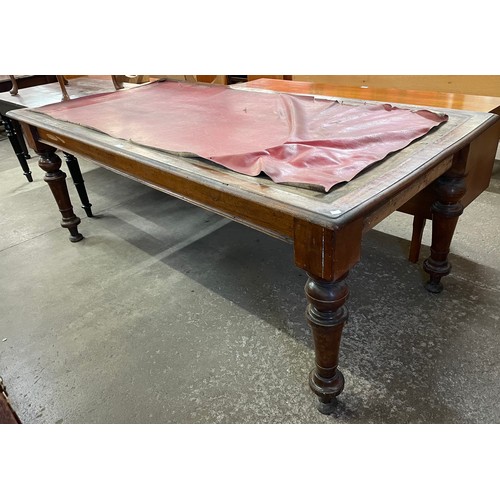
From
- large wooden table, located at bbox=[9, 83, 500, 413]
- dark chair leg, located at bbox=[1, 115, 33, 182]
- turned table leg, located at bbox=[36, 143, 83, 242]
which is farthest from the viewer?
dark chair leg, located at bbox=[1, 115, 33, 182]

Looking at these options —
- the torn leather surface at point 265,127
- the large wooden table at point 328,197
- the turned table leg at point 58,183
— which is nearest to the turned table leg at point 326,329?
the large wooden table at point 328,197

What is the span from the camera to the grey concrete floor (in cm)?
136

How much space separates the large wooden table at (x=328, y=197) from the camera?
97 centimetres

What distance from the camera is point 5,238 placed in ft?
8.40

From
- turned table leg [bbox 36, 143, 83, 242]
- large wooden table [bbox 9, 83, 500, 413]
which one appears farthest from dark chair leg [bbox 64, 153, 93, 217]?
large wooden table [bbox 9, 83, 500, 413]

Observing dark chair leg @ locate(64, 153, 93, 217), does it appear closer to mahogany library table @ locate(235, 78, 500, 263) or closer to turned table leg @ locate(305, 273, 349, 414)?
mahogany library table @ locate(235, 78, 500, 263)

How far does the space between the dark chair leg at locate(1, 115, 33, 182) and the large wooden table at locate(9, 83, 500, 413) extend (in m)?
1.92

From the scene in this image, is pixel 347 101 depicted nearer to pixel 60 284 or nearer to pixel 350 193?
pixel 350 193

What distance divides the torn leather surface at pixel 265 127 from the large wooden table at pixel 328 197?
0.04 metres

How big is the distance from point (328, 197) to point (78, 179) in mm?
2053

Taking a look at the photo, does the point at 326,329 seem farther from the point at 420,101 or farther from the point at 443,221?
the point at 420,101

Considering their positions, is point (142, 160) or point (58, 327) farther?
point (58, 327)

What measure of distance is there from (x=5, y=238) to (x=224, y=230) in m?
1.38
